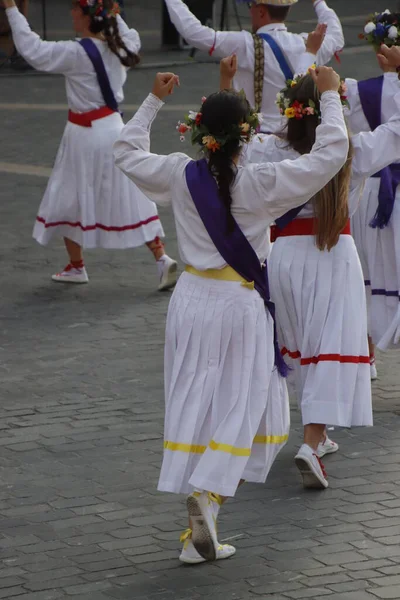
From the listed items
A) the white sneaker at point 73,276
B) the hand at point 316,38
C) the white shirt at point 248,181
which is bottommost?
the white sneaker at point 73,276

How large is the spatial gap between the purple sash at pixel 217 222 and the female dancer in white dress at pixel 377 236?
1.91 meters

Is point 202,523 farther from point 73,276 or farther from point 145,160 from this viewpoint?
point 73,276

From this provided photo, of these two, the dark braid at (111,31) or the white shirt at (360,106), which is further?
the dark braid at (111,31)

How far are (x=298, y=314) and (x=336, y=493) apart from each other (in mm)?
793

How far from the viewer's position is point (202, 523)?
4.87m

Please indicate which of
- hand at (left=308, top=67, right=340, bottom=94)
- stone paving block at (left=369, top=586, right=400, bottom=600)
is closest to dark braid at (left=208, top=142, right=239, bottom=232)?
hand at (left=308, top=67, right=340, bottom=94)

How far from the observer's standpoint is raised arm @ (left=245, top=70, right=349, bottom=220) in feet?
15.7

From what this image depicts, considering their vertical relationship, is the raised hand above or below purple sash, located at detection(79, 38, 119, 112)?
above

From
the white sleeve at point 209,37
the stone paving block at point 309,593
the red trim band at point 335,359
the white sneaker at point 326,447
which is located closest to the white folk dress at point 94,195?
the white sleeve at point 209,37

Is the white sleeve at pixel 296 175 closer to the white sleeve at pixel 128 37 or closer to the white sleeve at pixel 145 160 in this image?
the white sleeve at pixel 145 160

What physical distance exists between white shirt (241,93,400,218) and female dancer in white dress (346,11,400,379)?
2.33 feet

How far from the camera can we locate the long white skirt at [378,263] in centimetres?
691

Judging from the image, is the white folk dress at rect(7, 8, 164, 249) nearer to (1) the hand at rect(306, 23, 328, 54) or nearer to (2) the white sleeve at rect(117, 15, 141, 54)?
(2) the white sleeve at rect(117, 15, 141, 54)

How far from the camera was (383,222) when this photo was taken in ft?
22.5
